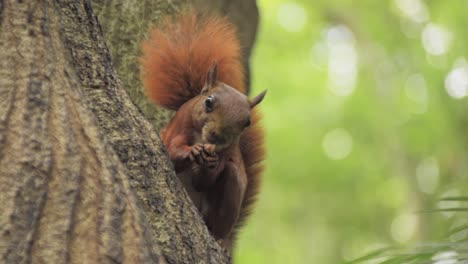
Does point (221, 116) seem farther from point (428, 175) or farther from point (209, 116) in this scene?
point (428, 175)

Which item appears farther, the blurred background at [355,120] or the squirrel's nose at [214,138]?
the blurred background at [355,120]

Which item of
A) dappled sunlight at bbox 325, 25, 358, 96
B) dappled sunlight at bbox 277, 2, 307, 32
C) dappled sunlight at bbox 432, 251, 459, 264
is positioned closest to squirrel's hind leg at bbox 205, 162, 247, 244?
dappled sunlight at bbox 432, 251, 459, 264

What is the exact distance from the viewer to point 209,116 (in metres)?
2.76

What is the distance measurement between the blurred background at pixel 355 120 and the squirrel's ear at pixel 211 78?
291 inches

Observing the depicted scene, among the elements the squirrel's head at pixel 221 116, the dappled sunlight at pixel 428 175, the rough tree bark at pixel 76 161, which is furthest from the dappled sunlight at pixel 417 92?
the rough tree bark at pixel 76 161

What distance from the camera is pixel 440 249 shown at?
6.73 ft

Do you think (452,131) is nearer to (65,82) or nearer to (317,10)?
(317,10)

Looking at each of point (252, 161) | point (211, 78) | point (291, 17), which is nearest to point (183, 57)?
point (211, 78)

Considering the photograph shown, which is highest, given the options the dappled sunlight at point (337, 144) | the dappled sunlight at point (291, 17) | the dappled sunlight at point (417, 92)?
the dappled sunlight at point (417, 92)

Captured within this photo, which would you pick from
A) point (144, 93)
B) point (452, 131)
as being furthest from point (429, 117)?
point (144, 93)

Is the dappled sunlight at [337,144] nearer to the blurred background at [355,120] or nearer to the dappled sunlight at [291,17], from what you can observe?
the blurred background at [355,120]

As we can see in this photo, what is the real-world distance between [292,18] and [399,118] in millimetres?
2745

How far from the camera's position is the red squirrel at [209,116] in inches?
107

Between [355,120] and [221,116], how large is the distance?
987 centimetres
